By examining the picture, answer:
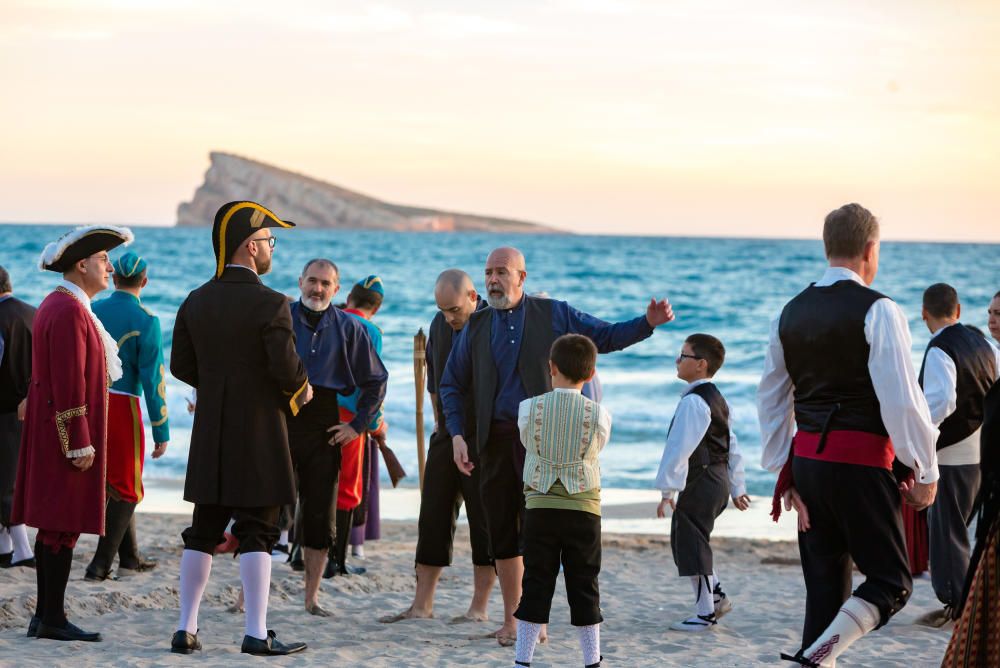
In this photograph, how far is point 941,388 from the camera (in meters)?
5.93

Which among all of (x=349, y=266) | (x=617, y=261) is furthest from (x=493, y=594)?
(x=617, y=261)

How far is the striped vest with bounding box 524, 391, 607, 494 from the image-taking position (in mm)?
4656

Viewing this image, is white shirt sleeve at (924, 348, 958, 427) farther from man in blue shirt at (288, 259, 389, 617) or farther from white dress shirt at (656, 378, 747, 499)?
man in blue shirt at (288, 259, 389, 617)

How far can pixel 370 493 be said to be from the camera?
7961mm

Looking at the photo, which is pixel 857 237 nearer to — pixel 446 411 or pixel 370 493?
pixel 446 411

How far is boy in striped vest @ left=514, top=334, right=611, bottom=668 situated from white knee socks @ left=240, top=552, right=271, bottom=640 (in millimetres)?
1129

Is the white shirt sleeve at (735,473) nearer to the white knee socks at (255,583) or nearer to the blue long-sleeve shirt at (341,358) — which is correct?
the blue long-sleeve shirt at (341,358)

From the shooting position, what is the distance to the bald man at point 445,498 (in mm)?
5918

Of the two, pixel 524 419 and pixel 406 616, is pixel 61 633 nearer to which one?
pixel 406 616

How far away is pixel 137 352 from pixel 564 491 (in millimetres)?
3205

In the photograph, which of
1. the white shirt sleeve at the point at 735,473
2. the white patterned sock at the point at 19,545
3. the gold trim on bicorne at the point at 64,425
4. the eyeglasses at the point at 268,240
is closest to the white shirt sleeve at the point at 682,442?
the white shirt sleeve at the point at 735,473

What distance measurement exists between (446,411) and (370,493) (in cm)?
247

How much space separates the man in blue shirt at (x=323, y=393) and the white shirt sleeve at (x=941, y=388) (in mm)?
2761

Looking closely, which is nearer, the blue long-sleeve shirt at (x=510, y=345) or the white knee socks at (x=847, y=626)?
the white knee socks at (x=847, y=626)
